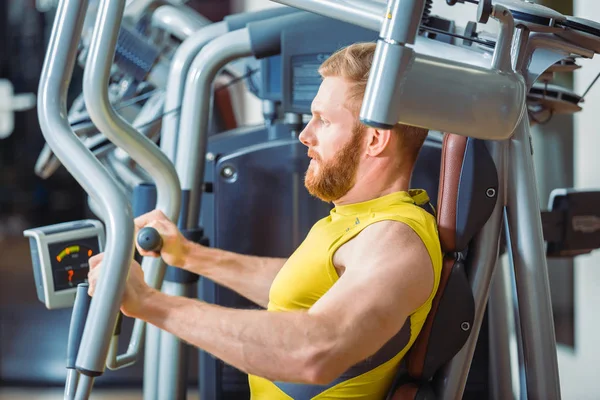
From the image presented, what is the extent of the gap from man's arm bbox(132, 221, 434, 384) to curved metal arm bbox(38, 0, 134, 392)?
0.20ft

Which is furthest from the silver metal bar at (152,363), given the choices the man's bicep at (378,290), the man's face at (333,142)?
the man's bicep at (378,290)

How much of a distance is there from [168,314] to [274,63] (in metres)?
1.03

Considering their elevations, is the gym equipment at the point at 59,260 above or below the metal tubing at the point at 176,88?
below

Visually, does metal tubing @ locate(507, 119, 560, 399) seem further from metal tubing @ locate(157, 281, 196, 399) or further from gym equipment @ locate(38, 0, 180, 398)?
metal tubing @ locate(157, 281, 196, 399)

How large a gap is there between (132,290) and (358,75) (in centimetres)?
53

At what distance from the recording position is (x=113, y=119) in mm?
1304

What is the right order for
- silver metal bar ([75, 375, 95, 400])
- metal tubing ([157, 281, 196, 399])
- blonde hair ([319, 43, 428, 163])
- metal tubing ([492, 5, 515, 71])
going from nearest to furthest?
metal tubing ([492, 5, 515, 71]) → silver metal bar ([75, 375, 95, 400]) → blonde hair ([319, 43, 428, 163]) → metal tubing ([157, 281, 196, 399])

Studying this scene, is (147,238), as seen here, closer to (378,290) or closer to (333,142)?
(333,142)

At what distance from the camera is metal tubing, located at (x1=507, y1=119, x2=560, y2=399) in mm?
1207

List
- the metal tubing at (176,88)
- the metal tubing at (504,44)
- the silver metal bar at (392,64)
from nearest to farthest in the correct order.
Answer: the silver metal bar at (392,64) → the metal tubing at (504,44) → the metal tubing at (176,88)

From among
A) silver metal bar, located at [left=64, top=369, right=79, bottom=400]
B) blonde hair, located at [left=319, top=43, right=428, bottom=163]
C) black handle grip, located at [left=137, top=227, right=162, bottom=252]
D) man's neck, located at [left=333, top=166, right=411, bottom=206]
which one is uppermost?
blonde hair, located at [left=319, top=43, right=428, bottom=163]

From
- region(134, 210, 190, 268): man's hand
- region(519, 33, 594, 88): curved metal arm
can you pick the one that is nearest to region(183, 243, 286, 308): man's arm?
region(134, 210, 190, 268): man's hand

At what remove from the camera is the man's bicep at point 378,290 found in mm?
1080

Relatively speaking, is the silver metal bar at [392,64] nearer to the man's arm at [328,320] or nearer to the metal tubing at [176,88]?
the man's arm at [328,320]
